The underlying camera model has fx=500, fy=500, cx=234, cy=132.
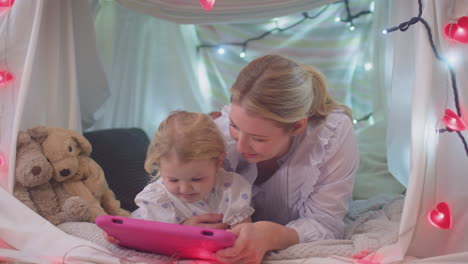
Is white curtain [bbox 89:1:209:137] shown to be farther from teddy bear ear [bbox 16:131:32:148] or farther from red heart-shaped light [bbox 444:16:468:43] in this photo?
red heart-shaped light [bbox 444:16:468:43]

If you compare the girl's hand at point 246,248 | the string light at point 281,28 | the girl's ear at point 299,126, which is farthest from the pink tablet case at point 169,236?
the string light at point 281,28

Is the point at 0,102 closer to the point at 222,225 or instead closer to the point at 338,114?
the point at 222,225

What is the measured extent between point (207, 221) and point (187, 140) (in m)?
0.25

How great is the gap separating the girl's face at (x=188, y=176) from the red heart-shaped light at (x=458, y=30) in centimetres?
66

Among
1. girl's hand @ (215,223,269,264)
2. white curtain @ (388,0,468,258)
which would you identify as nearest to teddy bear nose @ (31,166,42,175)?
girl's hand @ (215,223,269,264)

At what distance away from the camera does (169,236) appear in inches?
44.1

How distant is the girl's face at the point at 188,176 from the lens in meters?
1.24

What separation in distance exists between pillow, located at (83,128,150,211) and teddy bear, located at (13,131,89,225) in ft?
1.24

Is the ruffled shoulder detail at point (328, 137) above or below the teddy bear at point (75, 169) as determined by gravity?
above

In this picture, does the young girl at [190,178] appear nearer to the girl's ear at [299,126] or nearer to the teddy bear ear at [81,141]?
the girl's ear at [299,126]

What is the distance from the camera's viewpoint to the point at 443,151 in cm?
123

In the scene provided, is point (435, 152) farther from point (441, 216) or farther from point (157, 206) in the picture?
point (157, 206)

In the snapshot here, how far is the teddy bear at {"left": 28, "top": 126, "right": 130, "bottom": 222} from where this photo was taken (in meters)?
1.58

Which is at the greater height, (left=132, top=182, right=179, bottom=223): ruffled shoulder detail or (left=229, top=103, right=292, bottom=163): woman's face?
(left=229, top=103, right=292, bottom=163): woman's face
